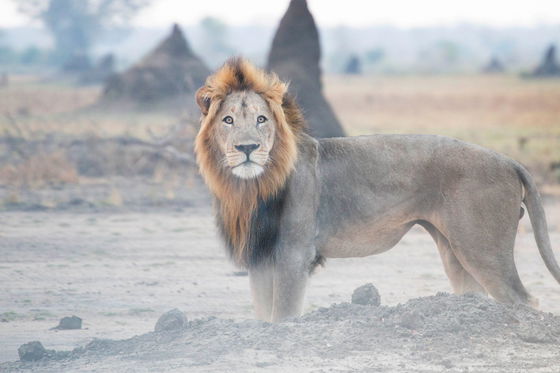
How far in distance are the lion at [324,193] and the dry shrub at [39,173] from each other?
25.0 feet

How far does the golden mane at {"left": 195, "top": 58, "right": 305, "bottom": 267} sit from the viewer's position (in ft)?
19.1

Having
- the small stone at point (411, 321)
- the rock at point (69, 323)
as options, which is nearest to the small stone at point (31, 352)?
the rock at point (69, 323)

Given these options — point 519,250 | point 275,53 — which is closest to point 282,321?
point 519,250

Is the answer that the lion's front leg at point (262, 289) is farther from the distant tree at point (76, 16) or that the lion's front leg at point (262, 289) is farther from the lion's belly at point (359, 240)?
the distant tree at point (76, 16)

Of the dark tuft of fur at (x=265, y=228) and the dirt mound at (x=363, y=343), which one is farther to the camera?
the dark tuft of fur at (x=265, y=228)

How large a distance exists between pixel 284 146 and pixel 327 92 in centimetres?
3597

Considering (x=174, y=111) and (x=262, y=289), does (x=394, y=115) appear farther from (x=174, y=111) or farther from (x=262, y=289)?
(x=262, y=289)

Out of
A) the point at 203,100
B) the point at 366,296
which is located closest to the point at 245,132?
Answer: the point at 203,100

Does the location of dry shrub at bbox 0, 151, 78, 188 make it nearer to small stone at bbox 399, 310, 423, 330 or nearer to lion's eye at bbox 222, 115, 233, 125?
lion's eye at bbox 222, 115, 233, 125

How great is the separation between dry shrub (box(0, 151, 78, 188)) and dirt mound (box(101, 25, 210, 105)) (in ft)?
33.6

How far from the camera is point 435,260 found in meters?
9.59

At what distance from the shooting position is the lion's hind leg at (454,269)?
6.24 metres

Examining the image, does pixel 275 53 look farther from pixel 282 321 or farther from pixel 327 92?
pixel 327 92

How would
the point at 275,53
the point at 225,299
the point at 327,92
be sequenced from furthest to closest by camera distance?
the point at 327,92 < the point at 275,53 < the point at 225,299
